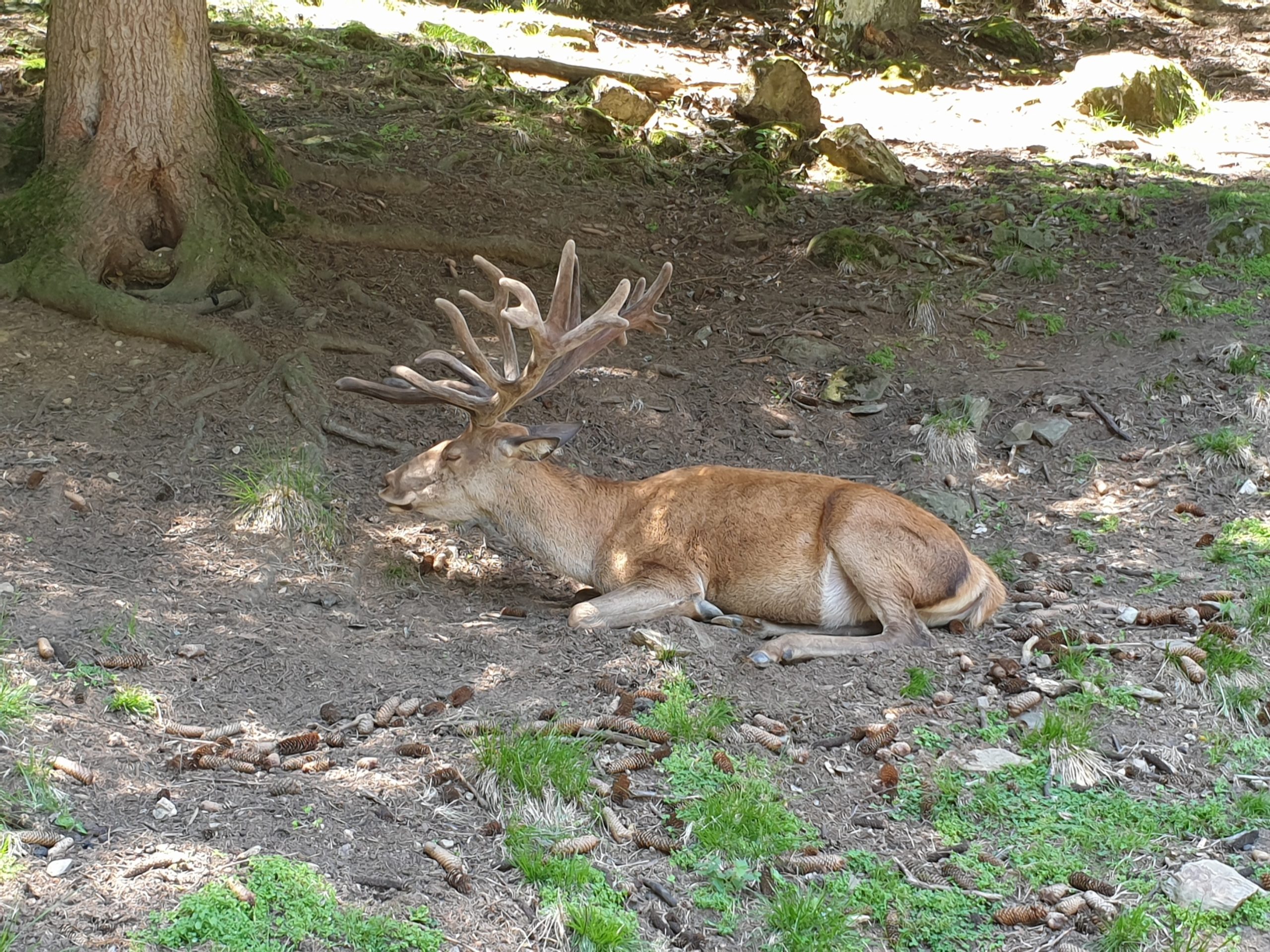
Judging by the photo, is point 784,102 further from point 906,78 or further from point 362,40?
point 362,40

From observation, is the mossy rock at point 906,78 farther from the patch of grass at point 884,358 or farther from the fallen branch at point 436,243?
the patch of grass at point 884,358

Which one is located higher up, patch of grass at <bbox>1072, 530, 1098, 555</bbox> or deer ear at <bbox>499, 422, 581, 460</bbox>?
deer ear at <bbox>499, 422, 581, 460</bbox>

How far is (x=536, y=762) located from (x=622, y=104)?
10221 millimetres

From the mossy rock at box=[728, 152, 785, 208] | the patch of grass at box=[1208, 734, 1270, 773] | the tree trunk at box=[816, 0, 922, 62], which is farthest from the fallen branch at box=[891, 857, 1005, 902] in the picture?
the tree trunk at box=[816, 0, 922, 62]

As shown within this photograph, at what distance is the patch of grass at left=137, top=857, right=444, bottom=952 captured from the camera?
3.54 meters

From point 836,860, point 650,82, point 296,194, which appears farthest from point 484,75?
point 836,860

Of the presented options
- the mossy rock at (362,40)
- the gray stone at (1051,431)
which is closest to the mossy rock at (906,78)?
the mossy rock at (362,40)

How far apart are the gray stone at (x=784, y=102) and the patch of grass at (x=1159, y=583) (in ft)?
26.3

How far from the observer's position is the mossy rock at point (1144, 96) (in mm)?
13922

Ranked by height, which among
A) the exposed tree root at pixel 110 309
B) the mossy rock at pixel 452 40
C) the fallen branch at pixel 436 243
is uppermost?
the mossy rock at pixel 452 40

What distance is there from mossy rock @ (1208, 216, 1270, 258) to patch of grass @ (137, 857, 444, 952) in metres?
9.57

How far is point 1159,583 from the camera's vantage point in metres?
6.52

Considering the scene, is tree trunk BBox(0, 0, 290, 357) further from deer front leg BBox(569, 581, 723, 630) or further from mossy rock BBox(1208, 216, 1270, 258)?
mossy rock BBox(1208, 216, 1270, 258)

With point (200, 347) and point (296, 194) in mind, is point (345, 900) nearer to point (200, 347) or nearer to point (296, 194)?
point (200, 347)
